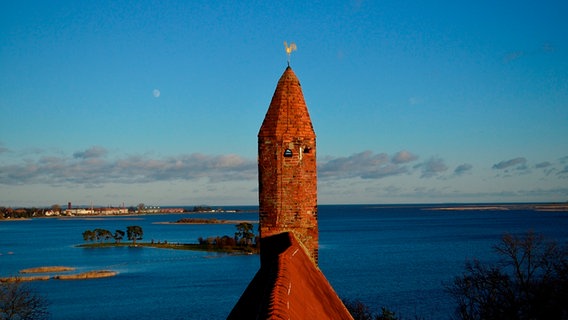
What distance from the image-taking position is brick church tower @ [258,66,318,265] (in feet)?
45.0

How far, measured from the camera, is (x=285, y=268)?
9039 mm

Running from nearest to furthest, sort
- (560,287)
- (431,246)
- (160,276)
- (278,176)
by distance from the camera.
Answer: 1. (278,176)
2. (560,287)
3. (160,276)
4. (431,246)

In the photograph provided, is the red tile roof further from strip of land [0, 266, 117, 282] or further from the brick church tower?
strip of land [0, 266, 117, 282]

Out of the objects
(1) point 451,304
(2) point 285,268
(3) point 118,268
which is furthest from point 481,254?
(2) point 285,268

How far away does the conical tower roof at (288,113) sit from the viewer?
1409 centimetres

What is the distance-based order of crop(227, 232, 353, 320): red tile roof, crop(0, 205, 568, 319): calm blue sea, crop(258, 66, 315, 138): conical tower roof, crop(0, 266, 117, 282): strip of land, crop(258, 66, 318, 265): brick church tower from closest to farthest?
crop(227, 232, 353, 320): red tile roof
crop(258, 66, 318, 265): brick church tower
crop(258, 66, 315, 138): conical tower roof
crop(0, 205, 568, 319): calm blue sea
crop(0, 266, 117, 282): strip of land

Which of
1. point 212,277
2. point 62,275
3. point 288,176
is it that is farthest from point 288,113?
point 62,275

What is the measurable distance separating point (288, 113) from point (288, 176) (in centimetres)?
176

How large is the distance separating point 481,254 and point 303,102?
71.8m

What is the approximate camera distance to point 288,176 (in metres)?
13.8

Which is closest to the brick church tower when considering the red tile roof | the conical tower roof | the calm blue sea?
the conical tower roof

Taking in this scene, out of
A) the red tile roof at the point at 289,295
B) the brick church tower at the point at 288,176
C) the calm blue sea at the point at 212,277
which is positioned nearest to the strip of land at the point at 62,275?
the calm blue sea at the point at 212,277

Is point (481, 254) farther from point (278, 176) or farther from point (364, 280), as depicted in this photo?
point (278, 176)

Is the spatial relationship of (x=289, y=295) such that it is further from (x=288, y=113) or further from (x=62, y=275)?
(x=62, y=275)
